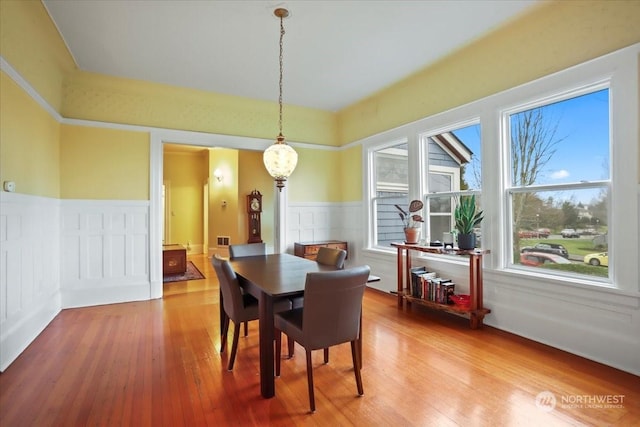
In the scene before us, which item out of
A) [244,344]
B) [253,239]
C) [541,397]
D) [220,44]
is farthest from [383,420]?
[253,239]

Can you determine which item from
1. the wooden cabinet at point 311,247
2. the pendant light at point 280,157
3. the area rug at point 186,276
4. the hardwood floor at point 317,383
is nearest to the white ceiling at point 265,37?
the pendant light at point 280,157

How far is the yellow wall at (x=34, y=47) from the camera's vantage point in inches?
101

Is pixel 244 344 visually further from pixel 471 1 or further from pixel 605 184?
pixel 471 1

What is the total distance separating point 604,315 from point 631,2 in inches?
92.1

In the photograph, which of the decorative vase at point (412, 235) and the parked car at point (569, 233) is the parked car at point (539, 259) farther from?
the decorative vase at point (412, 235)

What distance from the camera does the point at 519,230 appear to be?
3260 mm

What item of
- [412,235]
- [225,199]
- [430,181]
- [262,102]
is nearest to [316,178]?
[262,102]

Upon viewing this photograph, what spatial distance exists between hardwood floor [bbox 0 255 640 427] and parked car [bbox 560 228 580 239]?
99cm

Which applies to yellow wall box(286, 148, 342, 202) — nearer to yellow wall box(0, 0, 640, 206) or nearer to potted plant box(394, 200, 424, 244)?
yellow wall box(0, 0, 640, 206)

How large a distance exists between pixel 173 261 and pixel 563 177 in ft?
19.5

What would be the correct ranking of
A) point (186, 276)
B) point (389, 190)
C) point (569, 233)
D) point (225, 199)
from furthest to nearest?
1. point (225, 199)
2. point (186, 276)
3. point (389, 190)
4. point (569, 233)

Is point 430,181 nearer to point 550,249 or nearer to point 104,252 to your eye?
point 550,249

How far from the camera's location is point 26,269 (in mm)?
3023

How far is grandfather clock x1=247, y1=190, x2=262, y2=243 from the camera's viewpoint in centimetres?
745
